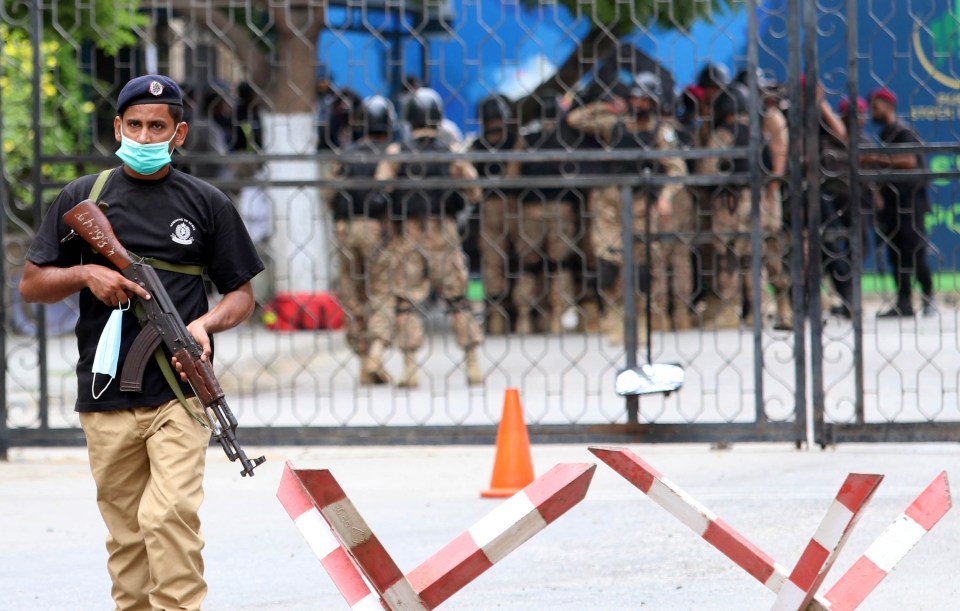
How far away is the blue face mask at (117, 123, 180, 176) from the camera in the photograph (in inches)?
171

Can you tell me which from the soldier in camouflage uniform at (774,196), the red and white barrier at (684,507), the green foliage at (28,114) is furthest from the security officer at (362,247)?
the red and white barrier at (684,507)

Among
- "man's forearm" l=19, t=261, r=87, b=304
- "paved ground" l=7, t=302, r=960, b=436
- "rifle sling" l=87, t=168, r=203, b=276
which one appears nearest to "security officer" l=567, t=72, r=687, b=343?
"paved ground" l=7, t=302, r=960, b=436

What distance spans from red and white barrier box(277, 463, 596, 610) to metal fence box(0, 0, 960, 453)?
4.26m

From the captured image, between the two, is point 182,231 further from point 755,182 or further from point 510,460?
point 755,182

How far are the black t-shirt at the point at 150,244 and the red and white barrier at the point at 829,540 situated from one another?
1732 mm

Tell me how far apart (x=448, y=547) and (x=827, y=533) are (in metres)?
0.95

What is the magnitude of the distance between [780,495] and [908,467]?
1027 mm

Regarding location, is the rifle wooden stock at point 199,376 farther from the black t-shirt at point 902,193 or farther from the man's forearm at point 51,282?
the black t-shirt at point 902,193

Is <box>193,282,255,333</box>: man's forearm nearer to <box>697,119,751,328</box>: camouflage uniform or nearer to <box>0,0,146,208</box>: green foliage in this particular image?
<box>697,119,751,328</box>: camouflage uniform

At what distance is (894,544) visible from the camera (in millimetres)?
4059

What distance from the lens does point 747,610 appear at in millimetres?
5164

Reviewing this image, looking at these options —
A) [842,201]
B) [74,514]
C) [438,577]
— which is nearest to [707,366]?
[842,201]

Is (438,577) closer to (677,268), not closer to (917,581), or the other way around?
(917,581)

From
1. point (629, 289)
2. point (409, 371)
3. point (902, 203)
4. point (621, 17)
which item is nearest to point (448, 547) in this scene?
point (629, 289)
